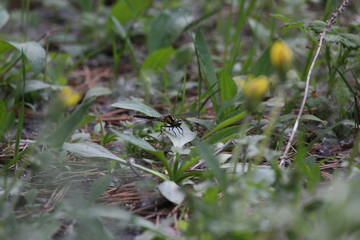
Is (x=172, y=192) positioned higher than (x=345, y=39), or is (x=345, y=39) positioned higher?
(x=345, y=39)

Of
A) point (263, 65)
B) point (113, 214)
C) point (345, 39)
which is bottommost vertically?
point (113, 214)

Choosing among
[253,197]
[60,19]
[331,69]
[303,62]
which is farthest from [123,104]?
[60,19]

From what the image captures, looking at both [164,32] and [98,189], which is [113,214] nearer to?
[98,189]

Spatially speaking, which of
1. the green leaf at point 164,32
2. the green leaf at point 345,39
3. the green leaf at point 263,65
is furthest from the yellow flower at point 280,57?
the green leaf at point 164,32

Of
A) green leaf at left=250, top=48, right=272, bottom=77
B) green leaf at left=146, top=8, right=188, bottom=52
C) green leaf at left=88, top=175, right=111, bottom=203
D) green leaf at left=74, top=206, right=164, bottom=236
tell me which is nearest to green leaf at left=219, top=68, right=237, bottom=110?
green leaf at left=250, top=48, right=272, bottom=77

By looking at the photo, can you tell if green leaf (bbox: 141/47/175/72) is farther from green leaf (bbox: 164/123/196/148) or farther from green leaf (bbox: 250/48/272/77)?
green leaf (bbox: 164/123/196/148)

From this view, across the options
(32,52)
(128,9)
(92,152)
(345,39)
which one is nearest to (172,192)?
(92,152)

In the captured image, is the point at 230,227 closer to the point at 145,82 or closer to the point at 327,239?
the point at 327,239

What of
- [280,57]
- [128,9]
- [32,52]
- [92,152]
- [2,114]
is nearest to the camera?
[280,57]

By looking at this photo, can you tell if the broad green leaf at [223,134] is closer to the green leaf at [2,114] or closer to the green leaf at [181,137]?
the green leaf at [181,137]
